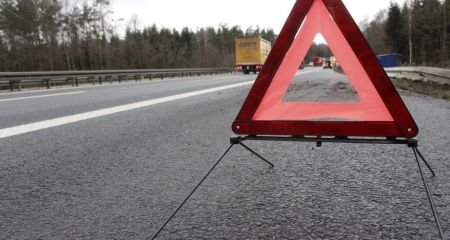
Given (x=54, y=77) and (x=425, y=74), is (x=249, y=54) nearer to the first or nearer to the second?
(x=54, y=77)

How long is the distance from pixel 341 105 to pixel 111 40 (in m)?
78.4

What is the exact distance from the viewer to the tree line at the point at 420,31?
6384cm

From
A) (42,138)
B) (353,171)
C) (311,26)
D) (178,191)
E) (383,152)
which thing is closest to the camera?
(311,26)

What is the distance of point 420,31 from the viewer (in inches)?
2729

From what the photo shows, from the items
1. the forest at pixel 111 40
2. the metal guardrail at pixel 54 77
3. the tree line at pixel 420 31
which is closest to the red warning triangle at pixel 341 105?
the metal guardrail at pixel 54 77

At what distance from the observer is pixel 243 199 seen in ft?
6.75

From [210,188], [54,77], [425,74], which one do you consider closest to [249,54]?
[54,77]

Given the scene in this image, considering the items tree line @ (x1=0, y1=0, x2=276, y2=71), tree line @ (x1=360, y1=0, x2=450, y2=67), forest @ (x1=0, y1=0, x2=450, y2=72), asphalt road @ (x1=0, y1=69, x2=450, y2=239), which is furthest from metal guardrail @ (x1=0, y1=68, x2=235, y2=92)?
tree line @ (x1=360, y1=0, x2=450, y2=67)

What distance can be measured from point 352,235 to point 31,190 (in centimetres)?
193

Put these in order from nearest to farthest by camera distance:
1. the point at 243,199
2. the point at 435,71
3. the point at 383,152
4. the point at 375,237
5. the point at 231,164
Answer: the point at 375,237 < the point at 243,199 < the point at 231,164 < the point at 383,152 < the point at 435,71

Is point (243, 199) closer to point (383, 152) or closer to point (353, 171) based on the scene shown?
point (353, 171)

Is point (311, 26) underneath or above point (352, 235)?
above

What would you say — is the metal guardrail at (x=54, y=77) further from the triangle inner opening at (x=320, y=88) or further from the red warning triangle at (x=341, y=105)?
the red warning triangle at (x=341, y=105)

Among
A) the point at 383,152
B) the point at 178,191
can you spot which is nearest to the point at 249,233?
the point at 178,191
